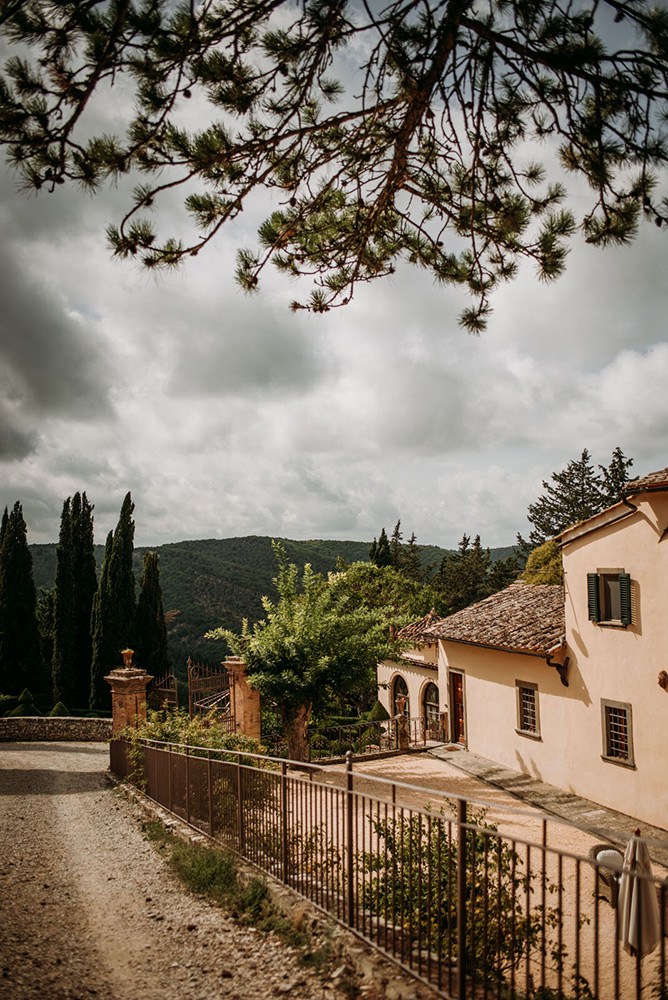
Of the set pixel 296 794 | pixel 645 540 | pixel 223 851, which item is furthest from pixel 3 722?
pixel 645 540

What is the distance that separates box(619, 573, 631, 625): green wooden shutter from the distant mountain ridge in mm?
34960

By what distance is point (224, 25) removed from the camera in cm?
446

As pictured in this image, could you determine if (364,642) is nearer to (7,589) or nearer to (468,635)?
(468,635)

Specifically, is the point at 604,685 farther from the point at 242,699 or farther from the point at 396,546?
the point at 396,546

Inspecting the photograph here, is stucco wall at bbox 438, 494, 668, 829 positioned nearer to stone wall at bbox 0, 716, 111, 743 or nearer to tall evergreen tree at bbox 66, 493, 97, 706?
stone wall at bbox 0, 716, 111, 743

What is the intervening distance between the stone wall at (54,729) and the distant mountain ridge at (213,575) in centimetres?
2281

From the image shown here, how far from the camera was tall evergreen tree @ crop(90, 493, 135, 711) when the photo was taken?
26.3 meters

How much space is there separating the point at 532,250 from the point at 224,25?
3356 millimetres

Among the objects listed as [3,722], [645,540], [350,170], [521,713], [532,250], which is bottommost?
[3,722]

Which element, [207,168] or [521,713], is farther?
[521,713]

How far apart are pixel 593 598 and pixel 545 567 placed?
1435 cm

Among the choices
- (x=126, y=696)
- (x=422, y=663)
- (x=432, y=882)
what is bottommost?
(x=422, y=663)

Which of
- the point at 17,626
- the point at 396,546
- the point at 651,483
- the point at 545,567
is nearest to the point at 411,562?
the point at 396,546

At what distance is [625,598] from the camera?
39.4 ft
